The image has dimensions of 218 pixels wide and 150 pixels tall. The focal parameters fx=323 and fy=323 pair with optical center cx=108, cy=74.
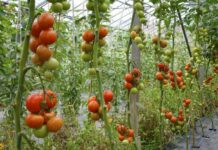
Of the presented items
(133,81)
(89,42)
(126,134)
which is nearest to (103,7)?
(89,42)

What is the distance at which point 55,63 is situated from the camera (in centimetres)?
72

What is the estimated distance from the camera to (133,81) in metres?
1.58

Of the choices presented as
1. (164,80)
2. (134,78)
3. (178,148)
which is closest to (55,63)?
(134,78)

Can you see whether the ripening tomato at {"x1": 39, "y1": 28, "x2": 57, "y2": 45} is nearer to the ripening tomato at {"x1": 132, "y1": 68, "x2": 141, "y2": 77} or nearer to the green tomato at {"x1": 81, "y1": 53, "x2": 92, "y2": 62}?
the green tomato at {"x1": 81, "y1": 53, "x2": 92, "y2": 62}

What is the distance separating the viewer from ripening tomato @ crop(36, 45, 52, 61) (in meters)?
0.71

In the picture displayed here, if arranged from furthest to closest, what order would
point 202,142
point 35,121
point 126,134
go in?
point 202,142
point 126,134
point 35,121

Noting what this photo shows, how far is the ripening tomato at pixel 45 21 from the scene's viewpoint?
714 millimetres

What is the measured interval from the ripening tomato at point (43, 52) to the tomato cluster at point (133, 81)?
2.84 ft

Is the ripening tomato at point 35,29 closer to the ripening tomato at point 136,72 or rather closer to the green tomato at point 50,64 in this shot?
the green tomato at point 50,64

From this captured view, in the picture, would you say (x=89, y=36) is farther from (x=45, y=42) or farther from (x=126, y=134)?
(x=126, y=134)

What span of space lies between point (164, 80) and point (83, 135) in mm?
1108

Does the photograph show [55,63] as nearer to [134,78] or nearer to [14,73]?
[134,78]

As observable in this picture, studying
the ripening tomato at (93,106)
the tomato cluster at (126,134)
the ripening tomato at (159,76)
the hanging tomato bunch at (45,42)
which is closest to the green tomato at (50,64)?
the hanging tomato bunch at (45,42)

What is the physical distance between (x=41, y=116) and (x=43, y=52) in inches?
5.5
